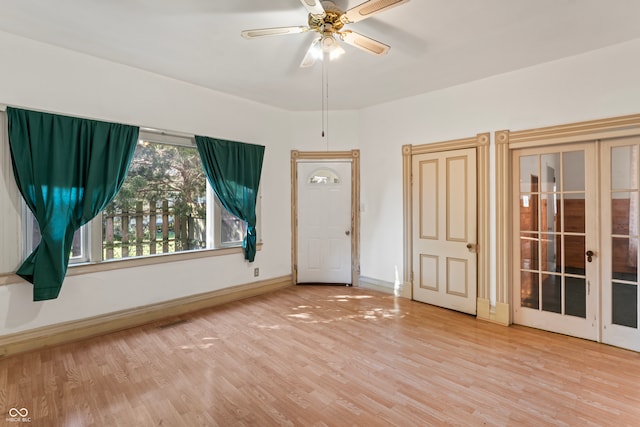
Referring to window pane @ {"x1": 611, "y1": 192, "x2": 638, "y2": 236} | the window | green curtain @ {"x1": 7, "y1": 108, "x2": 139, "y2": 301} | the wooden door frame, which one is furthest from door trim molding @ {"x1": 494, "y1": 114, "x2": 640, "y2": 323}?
green curtain @ {"x1": 7, "y1": 108, "x2": 139, "y2": 301}

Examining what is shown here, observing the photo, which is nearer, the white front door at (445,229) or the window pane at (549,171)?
the window pane at (549,171)

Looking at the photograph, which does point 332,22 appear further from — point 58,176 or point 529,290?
point 529,290

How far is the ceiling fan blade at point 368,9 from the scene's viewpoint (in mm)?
2037

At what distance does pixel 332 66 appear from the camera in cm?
351

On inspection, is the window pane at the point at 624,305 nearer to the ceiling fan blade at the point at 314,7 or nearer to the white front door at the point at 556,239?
the white front door at the point at 556,239

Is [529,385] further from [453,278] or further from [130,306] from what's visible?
[130,306]

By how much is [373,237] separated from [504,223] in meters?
1.89

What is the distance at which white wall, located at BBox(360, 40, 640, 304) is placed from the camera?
2.99 m

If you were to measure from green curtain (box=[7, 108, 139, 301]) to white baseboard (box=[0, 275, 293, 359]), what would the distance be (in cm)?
41

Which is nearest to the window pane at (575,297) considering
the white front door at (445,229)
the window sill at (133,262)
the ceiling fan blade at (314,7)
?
the white front door at (445,229)

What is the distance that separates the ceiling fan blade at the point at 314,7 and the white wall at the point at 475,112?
248 centimetres

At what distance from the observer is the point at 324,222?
5289mm

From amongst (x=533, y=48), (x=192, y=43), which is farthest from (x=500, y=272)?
(x=192, y=43)

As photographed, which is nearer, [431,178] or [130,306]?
[130,306]
